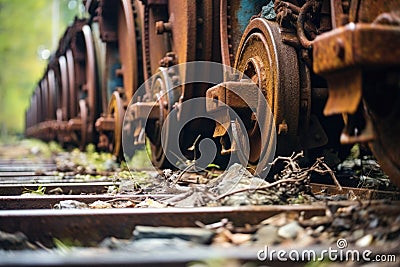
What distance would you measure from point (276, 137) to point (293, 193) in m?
0.39

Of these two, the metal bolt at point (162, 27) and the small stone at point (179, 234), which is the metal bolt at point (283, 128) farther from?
the metal bolt at point (162, 27)

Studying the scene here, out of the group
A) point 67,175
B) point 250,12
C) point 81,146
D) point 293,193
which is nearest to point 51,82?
point 81,146

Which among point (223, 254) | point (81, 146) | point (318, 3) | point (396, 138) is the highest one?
point (318, 3)

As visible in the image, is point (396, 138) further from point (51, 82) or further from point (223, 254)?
point (51, 82)

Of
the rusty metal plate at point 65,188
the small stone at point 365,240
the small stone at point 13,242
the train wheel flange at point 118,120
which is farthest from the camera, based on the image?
the train wheel flange at point 118,120

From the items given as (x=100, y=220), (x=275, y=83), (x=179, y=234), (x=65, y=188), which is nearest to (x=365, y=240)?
(x=179, y=234)

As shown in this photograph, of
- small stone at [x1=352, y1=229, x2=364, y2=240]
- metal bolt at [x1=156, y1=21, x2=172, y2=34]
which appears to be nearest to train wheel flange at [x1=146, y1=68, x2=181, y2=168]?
metal bolt at [x1=156, y1=21, x2=172, y2=34]

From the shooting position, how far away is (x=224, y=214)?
178cm

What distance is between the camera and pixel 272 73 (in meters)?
2.49

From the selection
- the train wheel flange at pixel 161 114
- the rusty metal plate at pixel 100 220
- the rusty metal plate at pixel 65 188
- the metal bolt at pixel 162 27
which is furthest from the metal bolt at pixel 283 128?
the metal bolt at pixel 162 27

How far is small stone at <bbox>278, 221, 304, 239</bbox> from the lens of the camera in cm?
157

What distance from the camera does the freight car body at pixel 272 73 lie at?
1.69 meters

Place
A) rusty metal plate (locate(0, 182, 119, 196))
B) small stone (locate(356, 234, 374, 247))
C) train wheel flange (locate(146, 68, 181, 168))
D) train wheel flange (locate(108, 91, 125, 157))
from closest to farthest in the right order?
small stone (locate(356, 234, 374, 247))
rusty metal plate (locate(0, 182, 119, 196))
train wheel flange (locate(146, 68, 181, 168))
train wheel flange (locate(108, 91, 125, 157))

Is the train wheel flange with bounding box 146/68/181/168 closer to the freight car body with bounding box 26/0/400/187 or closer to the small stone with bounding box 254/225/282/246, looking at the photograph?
the freight car body with bounding box 26/0/400/187
